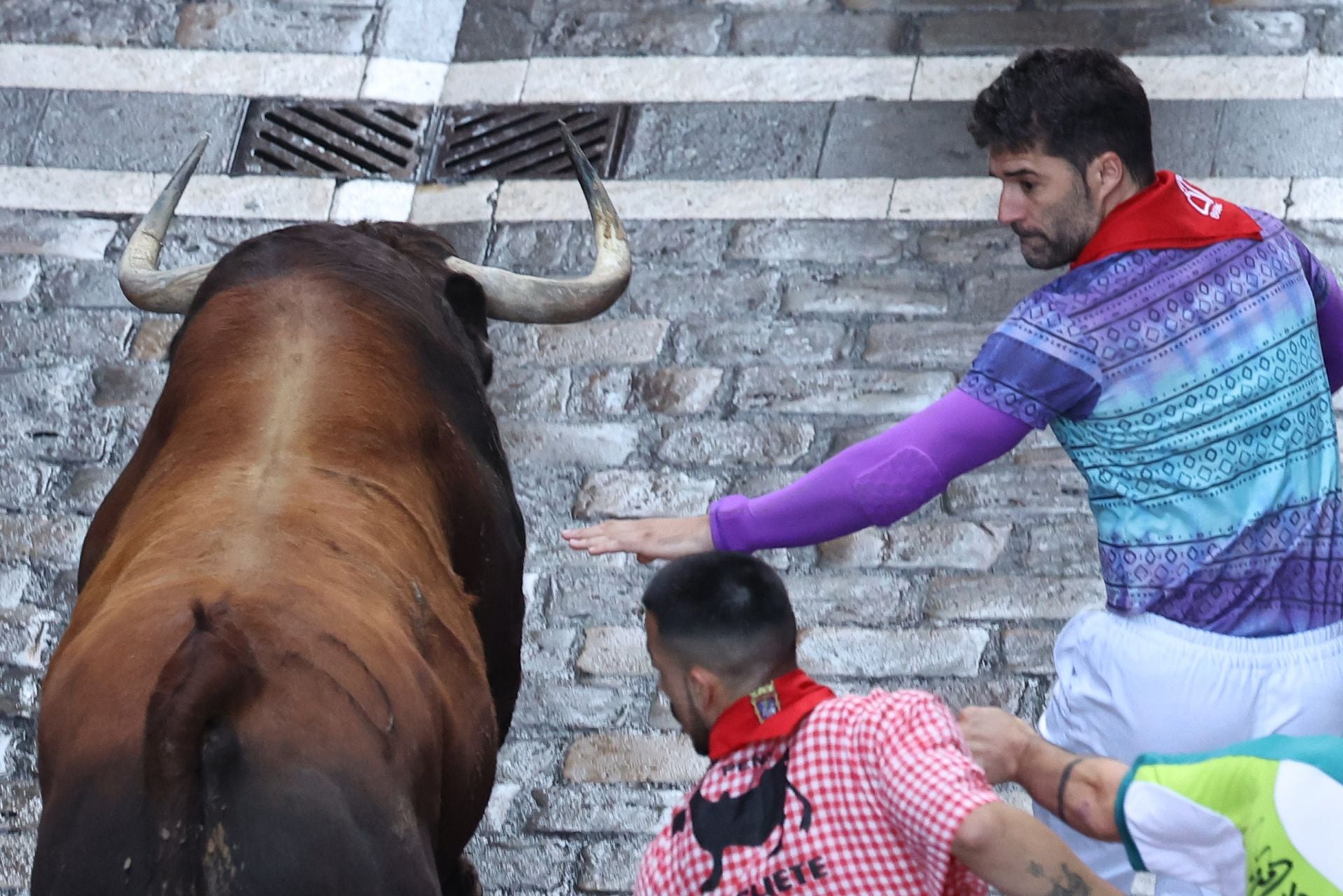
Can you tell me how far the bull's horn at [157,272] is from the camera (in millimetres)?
4602

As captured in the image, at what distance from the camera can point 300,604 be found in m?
3.16

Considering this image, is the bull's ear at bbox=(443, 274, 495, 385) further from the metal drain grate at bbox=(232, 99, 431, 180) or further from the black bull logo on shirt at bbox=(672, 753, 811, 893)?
the metal drain grate at bbox=(232, 99, 431, 180)

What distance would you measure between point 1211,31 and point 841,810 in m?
5.94

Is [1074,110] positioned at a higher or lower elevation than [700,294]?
lower

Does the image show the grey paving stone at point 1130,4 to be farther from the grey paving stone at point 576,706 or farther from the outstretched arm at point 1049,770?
the outstretched arm at point 1049,770

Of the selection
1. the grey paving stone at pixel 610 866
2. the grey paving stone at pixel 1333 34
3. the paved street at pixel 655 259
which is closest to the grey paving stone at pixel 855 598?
the paved street at pixel 655 259

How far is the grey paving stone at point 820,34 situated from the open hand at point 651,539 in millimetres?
5051

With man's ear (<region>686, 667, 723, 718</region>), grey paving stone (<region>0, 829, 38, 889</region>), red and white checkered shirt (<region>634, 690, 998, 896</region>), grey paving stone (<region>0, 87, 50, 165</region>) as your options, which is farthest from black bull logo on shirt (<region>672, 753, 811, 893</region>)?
grey paving stone (<region>0, 87, 50, 165</region>)

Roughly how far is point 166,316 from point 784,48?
285cm

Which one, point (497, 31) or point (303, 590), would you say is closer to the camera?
point (303, 590)

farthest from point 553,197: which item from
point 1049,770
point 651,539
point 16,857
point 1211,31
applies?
point 1049,770

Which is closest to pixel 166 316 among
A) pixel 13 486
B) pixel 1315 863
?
pixel 13 486

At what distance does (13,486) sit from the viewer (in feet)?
20.7

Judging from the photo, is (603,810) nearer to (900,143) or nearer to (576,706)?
(576,706)
